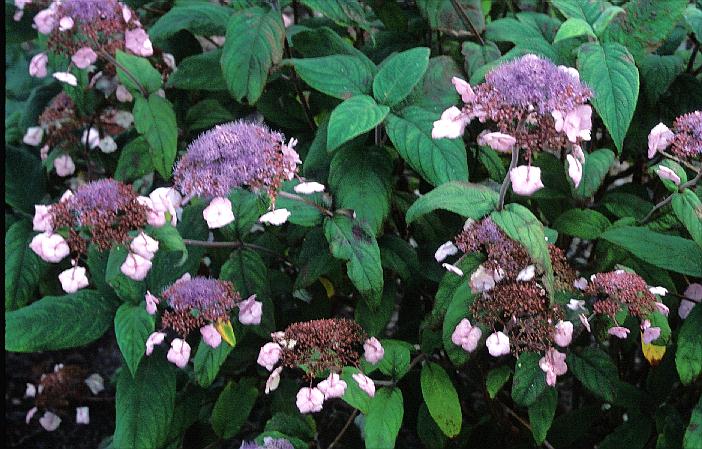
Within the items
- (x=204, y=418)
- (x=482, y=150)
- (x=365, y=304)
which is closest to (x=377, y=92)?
(x=482, y=150)

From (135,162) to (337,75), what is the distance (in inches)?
17.3

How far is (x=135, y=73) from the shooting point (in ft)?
4.41

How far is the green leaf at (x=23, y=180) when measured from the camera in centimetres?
150

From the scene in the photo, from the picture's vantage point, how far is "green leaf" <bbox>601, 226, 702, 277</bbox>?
1.05m

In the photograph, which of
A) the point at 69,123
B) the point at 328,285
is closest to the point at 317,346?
the point at 328,285

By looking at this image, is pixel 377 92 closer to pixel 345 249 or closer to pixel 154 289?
pixel 345 249

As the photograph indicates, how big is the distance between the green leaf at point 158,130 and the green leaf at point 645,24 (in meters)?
0.73

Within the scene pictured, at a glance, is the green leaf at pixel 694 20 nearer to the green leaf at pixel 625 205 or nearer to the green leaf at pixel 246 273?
the green leaf at pixel 625 205

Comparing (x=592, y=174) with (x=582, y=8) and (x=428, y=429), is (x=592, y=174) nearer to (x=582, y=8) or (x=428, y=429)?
(x=582, y=8)

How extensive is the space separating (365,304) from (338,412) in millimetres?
713

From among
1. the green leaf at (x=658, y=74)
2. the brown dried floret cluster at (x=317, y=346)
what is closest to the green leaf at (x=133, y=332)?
the brown dried floret cluster at (x=317, y=346)

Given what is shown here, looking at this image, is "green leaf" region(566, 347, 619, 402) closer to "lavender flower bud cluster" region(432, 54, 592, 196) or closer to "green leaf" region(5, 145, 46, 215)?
"lavender flower bud cluster" region(432, 54, 592, 196)

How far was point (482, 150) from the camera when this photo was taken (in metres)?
1.27

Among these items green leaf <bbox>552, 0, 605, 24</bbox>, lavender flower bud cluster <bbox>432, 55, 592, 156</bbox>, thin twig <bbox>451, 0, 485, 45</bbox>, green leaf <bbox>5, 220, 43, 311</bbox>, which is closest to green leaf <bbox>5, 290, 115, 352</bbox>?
green leaf <bbox>5, 220, 43, 311</bbox>
